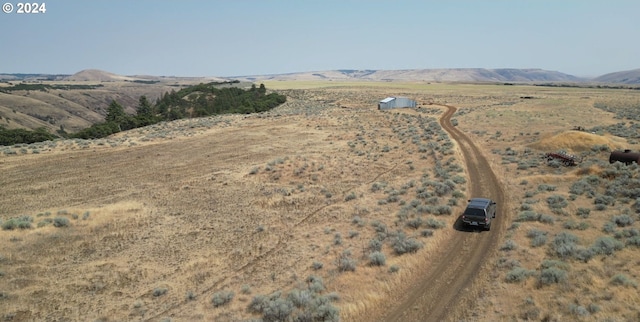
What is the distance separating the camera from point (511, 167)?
109ft

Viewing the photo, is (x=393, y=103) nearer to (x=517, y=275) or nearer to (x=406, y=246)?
(x=406, y=246)

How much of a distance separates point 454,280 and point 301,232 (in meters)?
9.72

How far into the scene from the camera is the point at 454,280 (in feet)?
53.9

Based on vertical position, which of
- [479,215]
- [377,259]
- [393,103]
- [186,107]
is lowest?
[377,259]

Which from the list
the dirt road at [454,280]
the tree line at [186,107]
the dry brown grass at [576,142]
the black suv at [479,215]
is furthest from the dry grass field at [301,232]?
the tree line at [186,107]

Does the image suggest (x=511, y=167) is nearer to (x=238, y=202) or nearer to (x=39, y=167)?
(x=238, y=202)

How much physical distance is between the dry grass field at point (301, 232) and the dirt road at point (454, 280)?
35cm

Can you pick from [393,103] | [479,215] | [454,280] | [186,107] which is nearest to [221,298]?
[454,280]

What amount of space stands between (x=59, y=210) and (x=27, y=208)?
3.09 meters

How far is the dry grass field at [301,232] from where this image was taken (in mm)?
15125

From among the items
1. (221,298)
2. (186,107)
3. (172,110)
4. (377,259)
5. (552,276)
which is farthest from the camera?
(186,107)

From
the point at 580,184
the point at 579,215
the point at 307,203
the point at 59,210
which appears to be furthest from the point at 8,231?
the point at 580,184

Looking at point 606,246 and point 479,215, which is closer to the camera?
point 606,246

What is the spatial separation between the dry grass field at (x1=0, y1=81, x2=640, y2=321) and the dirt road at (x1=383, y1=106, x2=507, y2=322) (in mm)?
355
